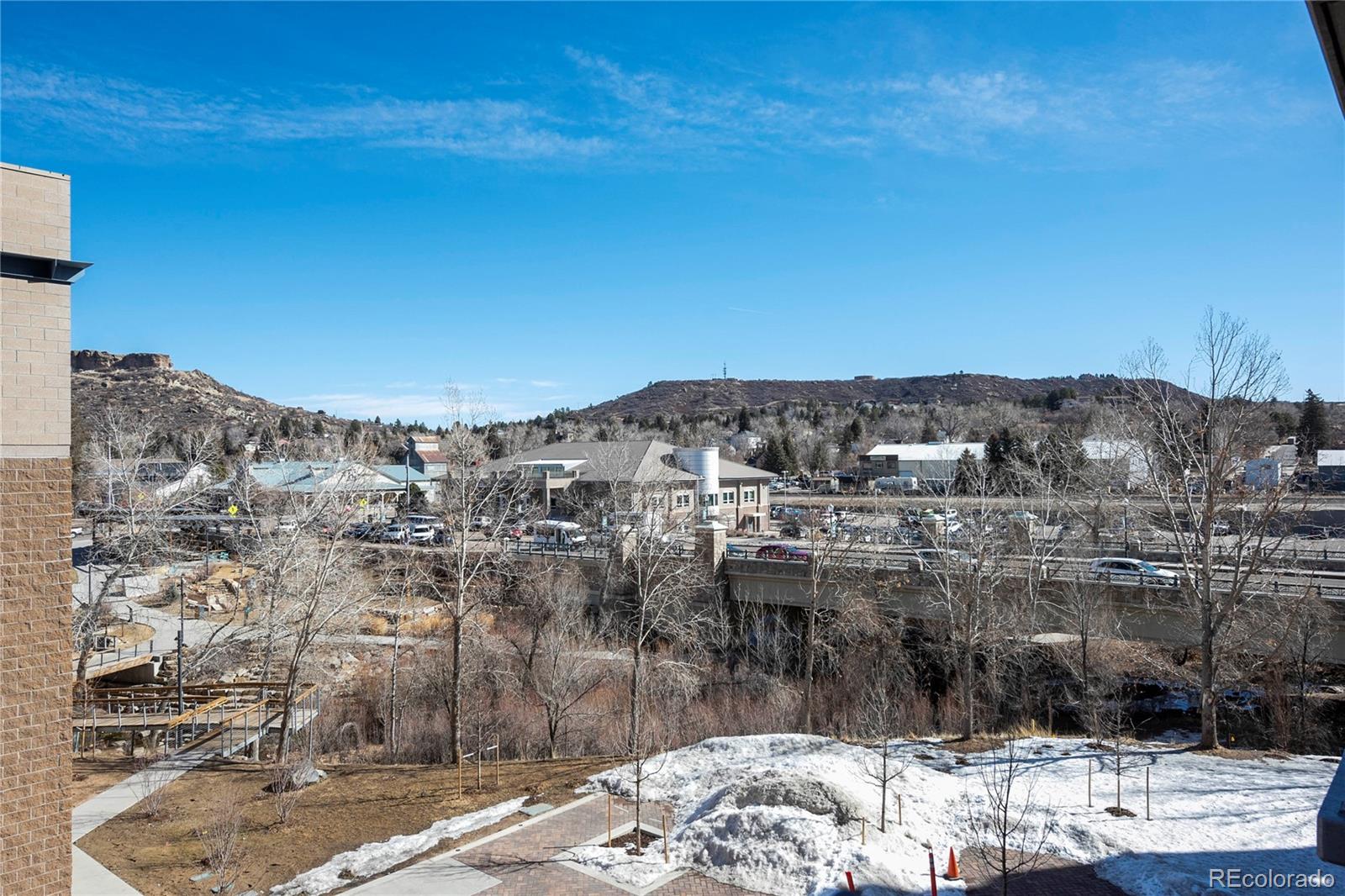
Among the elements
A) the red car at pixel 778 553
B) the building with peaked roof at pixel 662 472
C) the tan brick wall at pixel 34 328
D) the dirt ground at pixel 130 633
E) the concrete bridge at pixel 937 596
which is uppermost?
the tan brick wall at pixel 34 328

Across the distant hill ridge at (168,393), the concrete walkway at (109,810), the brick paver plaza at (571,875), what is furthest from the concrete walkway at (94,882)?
the distant hill ridge at (168,393)

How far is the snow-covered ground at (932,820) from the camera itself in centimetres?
1306

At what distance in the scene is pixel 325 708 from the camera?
27.4 meters

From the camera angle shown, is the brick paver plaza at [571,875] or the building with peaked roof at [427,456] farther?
the building with peaked roof at [427,456]

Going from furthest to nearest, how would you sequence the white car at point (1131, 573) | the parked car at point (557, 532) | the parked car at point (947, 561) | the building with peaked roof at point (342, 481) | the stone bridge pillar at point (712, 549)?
1. the parked car at point (557, 532)
2. the stone bridge pillar at point (712, 549)
3. the building with peaked roof at point (342, 481)
4. the white car at point (1131, 573)
5. the parked car at point (947, 561)

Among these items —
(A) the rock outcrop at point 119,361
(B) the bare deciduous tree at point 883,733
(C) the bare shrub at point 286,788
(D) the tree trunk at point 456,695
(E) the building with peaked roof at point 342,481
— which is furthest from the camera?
(A) the rock outcrop at point 119,361

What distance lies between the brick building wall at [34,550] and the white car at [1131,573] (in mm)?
29603

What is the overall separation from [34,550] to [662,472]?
36336mm

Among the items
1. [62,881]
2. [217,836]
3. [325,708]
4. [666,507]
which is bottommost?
[325,708]

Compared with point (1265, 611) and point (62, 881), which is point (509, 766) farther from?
point (1265, 611)

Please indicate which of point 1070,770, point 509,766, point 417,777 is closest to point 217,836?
point 417,777

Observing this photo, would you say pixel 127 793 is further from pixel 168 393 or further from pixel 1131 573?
pixel 168 393

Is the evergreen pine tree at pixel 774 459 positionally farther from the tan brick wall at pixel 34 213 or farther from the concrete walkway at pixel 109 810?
the tan brick wall at pixel 34 213

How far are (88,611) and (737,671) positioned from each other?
868 inches
